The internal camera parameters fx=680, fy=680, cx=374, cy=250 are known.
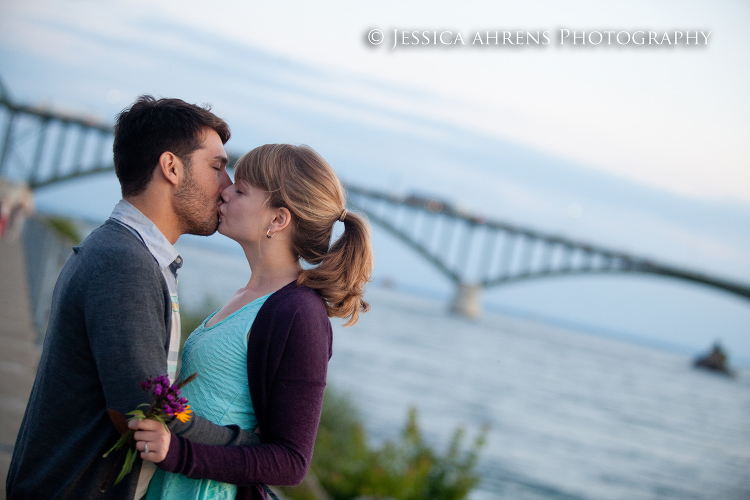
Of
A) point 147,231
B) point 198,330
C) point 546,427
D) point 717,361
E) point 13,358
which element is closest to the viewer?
point 147,231

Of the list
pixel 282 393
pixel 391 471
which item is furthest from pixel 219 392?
pixel 391 471

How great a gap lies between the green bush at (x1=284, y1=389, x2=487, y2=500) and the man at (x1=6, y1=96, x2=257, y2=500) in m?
3.13

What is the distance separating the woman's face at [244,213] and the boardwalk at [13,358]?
1858mm

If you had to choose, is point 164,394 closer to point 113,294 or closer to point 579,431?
point 113,294

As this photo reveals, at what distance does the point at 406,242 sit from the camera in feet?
125

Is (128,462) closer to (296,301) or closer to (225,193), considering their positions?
(296,301)

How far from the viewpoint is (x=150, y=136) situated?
1.63 meters

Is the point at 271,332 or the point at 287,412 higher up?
the point at 271,332

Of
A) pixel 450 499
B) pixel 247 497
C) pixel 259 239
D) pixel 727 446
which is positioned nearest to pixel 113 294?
pixel 259 239

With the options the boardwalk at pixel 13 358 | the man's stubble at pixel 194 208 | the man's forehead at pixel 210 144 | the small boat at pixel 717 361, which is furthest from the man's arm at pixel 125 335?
the small boat at pixel 717 361

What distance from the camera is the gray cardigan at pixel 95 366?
1436 millimetres

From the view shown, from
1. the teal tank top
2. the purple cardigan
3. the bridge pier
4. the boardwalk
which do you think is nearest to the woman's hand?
the purple cardigan

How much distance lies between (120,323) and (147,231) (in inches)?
11.0

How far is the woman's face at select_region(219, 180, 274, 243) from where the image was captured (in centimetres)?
178
